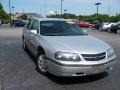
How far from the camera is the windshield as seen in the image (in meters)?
7.94

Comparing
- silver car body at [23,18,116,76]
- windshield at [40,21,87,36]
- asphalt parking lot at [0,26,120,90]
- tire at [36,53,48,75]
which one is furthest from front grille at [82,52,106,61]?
windshield at [40,21,87,36]

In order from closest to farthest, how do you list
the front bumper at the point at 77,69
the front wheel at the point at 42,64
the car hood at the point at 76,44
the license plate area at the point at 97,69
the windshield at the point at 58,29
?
the front bumper at the point at 77,69 → the license plate area at the point at 97,69 → the car hood at the point at 76,44 → the front wheel at the point at 42,64 → the windshield at the point at 58,29

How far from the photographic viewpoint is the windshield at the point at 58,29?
794 cm

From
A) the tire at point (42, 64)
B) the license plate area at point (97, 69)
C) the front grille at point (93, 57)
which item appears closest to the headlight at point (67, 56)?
the front grille at point (93, 57)

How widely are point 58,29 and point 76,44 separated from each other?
167cm

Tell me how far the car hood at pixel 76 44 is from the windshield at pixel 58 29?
508 mm

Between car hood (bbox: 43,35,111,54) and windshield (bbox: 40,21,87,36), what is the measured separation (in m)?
0.51

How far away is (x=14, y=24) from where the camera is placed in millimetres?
49938

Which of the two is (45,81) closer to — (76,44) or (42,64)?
(42,64)

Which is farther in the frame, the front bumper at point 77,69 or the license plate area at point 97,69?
the license plate area at point 97,69

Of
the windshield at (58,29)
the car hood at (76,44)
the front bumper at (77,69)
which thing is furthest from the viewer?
the windshield at (58,29)

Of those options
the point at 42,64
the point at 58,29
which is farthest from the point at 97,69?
the point at 58,29

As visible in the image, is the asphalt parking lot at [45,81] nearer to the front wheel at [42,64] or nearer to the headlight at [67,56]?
the front wheel at [42,64]

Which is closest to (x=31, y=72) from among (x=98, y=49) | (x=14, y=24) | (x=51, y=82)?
(x=51, y=82)
